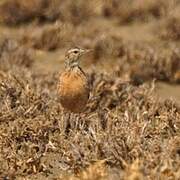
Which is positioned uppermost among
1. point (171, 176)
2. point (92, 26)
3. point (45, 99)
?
point (92, 26)

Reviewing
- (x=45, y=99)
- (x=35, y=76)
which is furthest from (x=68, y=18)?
(x=45, y=99)

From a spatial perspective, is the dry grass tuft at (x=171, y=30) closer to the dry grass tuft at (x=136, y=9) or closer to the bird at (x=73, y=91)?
the dry grass tuft at (x=136, y=9)

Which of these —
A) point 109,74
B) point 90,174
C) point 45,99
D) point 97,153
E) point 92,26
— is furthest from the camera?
point 92,26

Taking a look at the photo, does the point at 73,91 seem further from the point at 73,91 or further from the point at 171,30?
the point at 171,30

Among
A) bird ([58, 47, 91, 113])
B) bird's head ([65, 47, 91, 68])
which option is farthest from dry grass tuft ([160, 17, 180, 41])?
bird ([58, 47, 91, 113])

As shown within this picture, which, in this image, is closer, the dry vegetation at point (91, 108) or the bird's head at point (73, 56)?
the dry vegetation at point (91, 108)

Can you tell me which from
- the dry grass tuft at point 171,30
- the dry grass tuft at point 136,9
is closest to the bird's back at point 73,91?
the dry grass tuft at point 171,30

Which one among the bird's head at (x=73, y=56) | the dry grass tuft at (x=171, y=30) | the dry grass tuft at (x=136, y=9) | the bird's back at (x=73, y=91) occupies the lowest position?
the bird's back at (x=73, y=91)

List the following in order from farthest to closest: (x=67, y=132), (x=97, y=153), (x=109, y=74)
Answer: (x=109, y=74), (x=67, y=132), (x=97, y=153)

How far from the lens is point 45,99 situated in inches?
253

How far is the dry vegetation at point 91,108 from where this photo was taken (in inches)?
187

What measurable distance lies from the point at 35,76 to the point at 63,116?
2.02 m

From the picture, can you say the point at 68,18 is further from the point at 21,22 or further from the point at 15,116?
the point at 15,116

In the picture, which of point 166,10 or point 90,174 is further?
point 166,10
